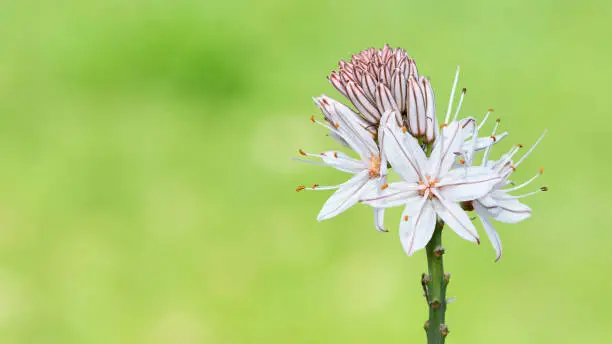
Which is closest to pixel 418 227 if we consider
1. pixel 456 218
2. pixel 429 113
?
pixel 456 218

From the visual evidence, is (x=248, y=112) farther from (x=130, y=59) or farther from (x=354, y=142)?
(x=354, y=142)

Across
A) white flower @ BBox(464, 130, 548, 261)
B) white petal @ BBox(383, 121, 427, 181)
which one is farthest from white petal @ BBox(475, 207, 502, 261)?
white petal @ BBox(383, 121, 427, 181)

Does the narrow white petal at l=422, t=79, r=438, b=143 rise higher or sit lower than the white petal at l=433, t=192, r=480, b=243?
higher

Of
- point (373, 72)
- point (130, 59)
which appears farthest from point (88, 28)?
point (373, 72)

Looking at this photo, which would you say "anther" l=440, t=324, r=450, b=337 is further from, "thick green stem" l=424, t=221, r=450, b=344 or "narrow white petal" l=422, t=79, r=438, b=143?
"narrow white petal" l=422, t=79, r=438, b=143

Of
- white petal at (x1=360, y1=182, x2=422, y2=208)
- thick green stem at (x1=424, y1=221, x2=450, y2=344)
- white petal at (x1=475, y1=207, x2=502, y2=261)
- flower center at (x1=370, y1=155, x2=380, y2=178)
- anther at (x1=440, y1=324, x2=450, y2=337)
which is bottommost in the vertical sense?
anther at (x1=440, y1=324, x2=450, y2=337)

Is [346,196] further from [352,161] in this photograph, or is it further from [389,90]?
[389,90]

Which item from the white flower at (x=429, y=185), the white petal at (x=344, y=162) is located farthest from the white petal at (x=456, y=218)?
the white petal at (x=344, y=162)
